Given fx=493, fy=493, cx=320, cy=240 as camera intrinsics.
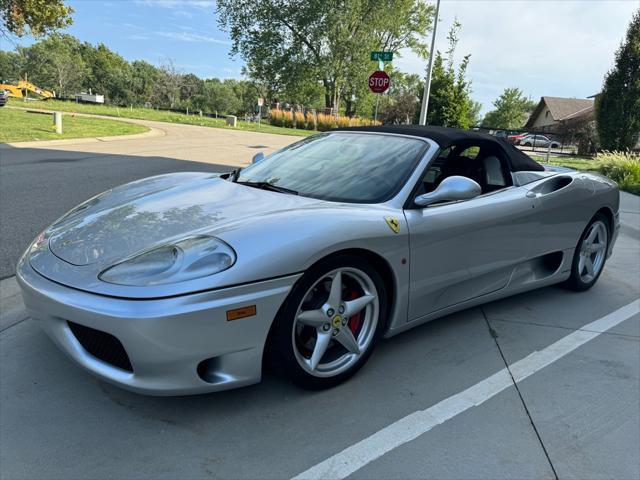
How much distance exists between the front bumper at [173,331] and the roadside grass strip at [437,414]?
49 cm

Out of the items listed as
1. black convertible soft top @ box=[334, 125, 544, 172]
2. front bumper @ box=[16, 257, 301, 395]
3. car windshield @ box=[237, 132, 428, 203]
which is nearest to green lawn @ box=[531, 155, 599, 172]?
black convertible soft top @ box=[334, 125, 544, 172]

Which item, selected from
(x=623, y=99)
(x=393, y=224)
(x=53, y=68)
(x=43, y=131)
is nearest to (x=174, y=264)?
(x=393, y=224)

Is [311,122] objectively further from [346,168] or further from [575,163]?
[346,168]

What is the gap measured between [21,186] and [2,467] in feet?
20.4

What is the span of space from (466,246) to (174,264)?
5.66 feet

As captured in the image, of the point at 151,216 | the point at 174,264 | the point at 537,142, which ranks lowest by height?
the point at 174,264

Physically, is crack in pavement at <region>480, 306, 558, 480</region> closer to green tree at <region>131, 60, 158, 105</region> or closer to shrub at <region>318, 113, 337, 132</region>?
shrub at <region>318, 113, 337, 132</region>

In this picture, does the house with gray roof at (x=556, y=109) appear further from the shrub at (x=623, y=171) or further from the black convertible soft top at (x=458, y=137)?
the black convertible soft top at (x=458, y=137)

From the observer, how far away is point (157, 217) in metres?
2.50

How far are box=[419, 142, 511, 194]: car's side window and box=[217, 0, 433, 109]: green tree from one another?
33044mm

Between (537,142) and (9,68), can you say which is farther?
(9,68)

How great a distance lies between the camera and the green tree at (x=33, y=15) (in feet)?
56.2

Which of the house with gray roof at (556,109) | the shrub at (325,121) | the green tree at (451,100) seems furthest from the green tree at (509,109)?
the green tree at (451,100)

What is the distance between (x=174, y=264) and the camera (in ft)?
6.64
